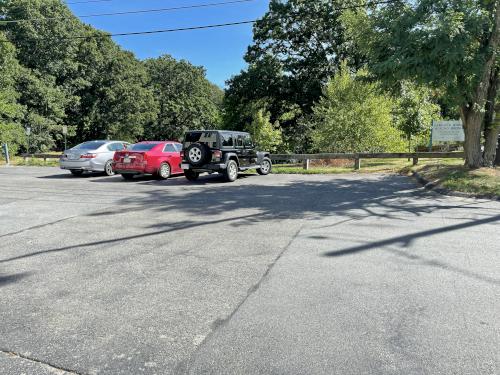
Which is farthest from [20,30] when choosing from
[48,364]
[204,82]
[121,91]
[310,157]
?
[48,364]

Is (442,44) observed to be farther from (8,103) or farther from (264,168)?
(8,103)

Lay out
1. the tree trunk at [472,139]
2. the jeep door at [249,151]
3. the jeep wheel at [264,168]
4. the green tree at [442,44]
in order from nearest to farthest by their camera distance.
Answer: the green tree at [442,44] < the tree trunk at [472,139] < the jeep door at [249,151] < the jeep wheel at [264,168]

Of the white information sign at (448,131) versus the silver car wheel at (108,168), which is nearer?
the silver car wheel at (108,168)

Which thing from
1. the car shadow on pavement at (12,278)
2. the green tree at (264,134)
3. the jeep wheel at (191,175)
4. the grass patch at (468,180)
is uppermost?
the green tree at (264,134)

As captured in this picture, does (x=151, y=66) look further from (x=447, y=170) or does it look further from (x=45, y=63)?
(x=447, y=170)

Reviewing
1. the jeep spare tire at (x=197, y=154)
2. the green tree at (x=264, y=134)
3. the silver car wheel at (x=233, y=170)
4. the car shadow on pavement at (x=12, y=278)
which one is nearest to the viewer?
the car shadow on pavement at (x=12, y=278)

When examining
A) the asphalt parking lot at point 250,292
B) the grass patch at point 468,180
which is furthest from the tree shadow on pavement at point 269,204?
the grass patch at point 468,180

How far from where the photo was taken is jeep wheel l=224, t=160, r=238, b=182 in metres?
13.7

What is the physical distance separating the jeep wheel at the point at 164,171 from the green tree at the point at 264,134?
20013mm

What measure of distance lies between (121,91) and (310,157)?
38.5 meters

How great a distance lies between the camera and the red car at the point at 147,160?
14.1 m

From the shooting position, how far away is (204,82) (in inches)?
2657

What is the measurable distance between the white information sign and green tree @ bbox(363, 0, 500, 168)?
5.68m

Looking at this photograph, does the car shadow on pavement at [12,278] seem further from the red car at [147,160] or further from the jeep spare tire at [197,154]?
the red car at [147,160]
